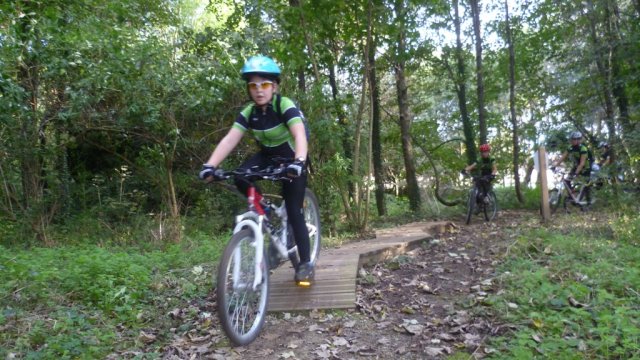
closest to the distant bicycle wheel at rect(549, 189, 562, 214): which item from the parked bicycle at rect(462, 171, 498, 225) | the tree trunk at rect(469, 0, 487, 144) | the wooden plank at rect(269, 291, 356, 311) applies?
the parked bicycle at rect(462, 171, 498, 225)

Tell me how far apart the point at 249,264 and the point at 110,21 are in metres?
8.43

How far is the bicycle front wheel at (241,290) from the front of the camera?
137 inches

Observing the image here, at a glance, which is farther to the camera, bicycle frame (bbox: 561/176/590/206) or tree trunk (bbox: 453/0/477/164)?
tree trunk (bbox: 453/0/477/164)

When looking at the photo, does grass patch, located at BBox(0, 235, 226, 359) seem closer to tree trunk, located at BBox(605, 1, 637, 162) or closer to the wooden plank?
the wooden plank

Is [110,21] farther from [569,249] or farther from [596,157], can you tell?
[596,157]

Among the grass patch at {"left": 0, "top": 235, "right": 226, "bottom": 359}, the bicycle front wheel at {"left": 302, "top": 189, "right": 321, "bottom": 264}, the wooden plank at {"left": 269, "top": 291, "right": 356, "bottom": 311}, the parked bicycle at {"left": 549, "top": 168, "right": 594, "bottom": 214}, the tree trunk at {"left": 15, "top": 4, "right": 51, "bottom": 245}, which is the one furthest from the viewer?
the parked bicycle at {"left": 549, "top": 168, "right": 594, "bottom": 214}

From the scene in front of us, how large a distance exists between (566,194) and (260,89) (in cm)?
1033

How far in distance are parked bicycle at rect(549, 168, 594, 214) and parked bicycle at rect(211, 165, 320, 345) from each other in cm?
977

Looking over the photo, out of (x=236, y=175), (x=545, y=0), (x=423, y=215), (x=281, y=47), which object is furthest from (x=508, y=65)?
(x=236, y=175)

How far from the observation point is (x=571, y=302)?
4.16 meters

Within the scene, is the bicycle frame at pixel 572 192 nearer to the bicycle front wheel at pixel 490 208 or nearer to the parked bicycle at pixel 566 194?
the parked bicycle at pixel 566 194

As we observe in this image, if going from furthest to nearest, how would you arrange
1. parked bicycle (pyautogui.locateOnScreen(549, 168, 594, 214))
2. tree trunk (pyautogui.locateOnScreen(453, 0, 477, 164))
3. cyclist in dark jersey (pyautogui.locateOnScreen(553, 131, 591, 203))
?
tree trunk (pyautogui.locateOnScreen(453, 0, 477, 164))
cyclist in dark jersey (pyautogui.locateOnScreen(553, 131, 591, 203))
parked bicycle (pyautogui.locateOnScreen(549, 168, 594, 214))

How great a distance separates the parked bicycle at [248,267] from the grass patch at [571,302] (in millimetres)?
1845

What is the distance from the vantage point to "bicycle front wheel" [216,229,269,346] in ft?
11.4
